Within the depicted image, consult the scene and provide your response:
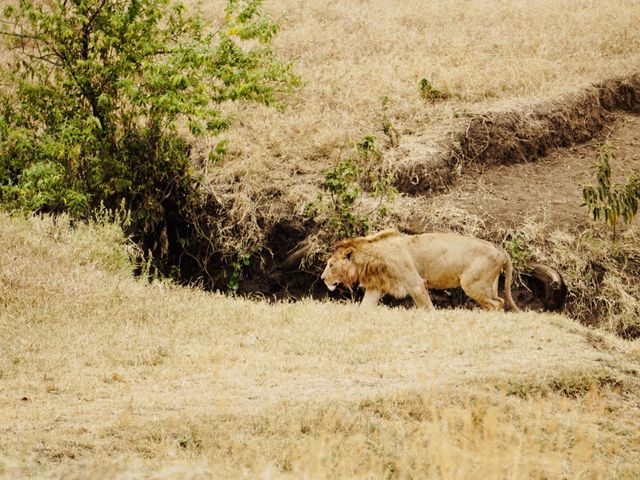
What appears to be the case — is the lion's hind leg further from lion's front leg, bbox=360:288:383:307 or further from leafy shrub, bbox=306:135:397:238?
leafy shrub, bbox=306:135:397:238

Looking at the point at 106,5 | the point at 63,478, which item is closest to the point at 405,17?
the point at 106,5

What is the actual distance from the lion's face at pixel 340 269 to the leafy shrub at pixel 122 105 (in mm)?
2602

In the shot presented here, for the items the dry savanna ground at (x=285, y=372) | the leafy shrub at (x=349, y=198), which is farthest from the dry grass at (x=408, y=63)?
the leafy shrub at (x=349, y=198)

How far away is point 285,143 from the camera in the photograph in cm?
1653

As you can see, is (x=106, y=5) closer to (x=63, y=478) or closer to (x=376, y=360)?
(x=376, y=360)

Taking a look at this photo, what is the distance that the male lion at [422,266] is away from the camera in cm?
1265

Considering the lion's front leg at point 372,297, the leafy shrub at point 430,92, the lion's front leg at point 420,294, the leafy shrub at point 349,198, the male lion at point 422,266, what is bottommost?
the lion's front leg at point 372,297

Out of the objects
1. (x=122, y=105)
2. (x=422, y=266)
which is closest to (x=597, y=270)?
(x=422, y=266)

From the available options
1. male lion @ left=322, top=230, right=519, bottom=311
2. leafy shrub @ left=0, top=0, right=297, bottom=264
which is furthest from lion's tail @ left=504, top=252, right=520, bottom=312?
leafy shrub @ left=0, top=0, right=297, bottom=264

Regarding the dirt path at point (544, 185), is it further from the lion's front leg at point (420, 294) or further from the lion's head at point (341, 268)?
the lion's head at point (341, 268)

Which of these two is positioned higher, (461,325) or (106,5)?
(106,5)

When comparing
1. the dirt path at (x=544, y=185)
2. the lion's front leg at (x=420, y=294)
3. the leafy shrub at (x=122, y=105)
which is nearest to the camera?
the lion's front leg at (x=420, y=294)

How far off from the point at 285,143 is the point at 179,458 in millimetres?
10630

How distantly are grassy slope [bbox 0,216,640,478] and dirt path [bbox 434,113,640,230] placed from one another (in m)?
3.99
